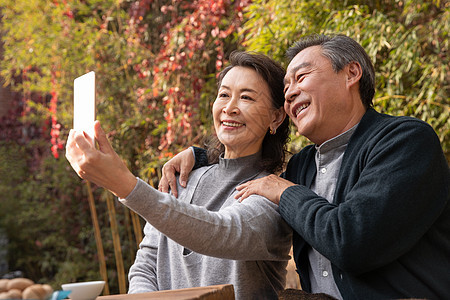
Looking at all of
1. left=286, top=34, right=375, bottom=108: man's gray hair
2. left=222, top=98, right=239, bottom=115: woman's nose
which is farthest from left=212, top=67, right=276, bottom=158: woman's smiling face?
left=286, top=34, right=375, bottom=108: man's gray hair

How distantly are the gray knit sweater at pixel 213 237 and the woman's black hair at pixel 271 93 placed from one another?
0.09 metres

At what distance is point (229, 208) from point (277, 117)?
0.54m

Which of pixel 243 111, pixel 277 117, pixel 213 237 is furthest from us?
pixel 277 117

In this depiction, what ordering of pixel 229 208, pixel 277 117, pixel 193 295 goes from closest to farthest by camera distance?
pixel 193 295, pixel 229 208, pixel 277 117

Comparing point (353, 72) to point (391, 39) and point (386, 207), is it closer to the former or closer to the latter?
point (386, 207)

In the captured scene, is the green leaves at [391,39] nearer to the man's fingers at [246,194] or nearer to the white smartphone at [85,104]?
the man's fingers at [246,194]

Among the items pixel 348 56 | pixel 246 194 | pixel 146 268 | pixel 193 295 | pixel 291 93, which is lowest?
pixel 146 268

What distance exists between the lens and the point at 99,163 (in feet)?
4.09

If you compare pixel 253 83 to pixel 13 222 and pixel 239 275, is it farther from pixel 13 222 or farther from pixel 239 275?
pixel 13 222

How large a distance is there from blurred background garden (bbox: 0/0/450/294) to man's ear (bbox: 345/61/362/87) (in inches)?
48.9

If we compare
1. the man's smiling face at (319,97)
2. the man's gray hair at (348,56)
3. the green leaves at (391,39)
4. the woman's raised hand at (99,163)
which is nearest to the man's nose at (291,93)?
the man's smiling face at (319,97)

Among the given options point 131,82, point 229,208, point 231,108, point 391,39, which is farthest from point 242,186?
point 131,82

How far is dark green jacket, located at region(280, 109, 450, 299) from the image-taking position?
4.35 feet

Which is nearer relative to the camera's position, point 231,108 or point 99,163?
point 99,163
